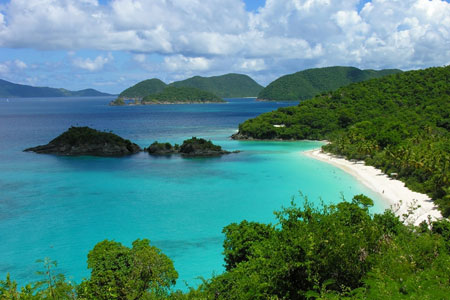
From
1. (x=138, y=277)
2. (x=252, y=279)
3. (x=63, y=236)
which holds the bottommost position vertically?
(x=63, y=236)

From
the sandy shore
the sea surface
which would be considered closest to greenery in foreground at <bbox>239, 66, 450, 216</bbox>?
the sandy shore

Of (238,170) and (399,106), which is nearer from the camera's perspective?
(238,170)

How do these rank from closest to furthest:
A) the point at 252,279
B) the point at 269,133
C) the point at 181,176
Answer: the point at 252,279 → the point at 181,176 → the point at 269,133

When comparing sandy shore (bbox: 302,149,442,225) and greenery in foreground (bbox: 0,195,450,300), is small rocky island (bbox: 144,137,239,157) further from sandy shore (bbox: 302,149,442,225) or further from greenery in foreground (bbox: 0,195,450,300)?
greenery in foreground (bbox: 0,195,450,300)

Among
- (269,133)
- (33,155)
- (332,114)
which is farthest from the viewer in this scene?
(332,114)

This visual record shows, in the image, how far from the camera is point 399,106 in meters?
92.1

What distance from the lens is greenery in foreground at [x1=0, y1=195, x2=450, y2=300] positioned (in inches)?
477

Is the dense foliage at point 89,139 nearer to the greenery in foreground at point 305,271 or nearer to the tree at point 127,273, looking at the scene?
the tree at point 127,273

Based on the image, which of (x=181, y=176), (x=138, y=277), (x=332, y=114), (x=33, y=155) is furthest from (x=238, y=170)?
(x=332, y=114)

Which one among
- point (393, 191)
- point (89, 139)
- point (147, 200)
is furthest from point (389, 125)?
point (89, 139)

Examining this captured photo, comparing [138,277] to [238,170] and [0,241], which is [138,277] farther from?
[238,170]

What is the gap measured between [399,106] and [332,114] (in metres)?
16.9

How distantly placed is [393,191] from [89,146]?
189 ft

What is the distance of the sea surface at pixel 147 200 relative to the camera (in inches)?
1073
